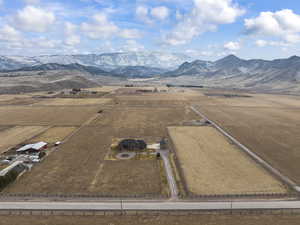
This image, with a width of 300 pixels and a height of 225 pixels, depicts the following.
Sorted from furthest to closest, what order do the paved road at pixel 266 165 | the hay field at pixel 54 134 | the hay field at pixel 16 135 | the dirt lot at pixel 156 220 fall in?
the hay field at pixel 54 134 → the hay field at pixel 16 135 → the paved road at pixel 266 165 → the dirt lot at pixel 156 220

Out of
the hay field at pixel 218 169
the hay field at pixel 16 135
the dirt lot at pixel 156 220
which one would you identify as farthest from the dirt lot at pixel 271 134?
the hay field at pixel 16 135

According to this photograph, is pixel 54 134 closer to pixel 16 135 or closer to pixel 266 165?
pixel 16 135

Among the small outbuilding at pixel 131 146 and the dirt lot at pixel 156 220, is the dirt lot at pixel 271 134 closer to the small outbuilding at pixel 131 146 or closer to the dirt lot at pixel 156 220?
the dirt lot at pixel 156 220

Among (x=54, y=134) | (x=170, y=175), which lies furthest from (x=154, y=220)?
(x=54, y=134)

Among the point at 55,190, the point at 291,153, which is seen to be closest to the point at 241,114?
the point at 291,153

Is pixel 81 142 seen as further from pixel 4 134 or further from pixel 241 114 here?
pixel 241 114

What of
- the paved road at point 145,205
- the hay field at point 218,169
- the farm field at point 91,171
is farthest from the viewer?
the farm field at point 91,171

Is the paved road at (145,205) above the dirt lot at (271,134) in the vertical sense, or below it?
below
